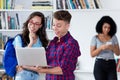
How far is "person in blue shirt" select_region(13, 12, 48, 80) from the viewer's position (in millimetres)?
2240

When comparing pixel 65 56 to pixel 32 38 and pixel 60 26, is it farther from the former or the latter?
pixel 32 38

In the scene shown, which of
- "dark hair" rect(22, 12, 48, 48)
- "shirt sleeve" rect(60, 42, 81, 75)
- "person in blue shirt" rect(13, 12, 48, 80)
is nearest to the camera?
"shirt sleeve" rect(60, 42, 81, 75)

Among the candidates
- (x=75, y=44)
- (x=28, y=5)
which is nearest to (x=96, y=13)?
(x=28, y=5)

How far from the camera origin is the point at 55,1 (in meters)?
4.23

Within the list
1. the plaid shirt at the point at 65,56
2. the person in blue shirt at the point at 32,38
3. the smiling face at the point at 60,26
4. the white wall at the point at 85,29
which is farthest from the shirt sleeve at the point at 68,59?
the white wall at the point at 85,29

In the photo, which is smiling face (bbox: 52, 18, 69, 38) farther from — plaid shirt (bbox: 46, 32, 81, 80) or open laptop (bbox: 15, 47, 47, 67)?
open laptop (bbox: 15, 47, 47, 67)

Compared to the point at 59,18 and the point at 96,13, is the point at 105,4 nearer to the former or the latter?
the point at 96,13

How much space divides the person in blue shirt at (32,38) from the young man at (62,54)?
0.31 metres

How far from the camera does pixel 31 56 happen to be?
82.3 inches

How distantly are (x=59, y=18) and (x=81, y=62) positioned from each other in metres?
2.54

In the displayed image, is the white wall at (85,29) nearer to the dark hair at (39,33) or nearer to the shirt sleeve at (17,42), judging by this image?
the dark hair at (39,33)

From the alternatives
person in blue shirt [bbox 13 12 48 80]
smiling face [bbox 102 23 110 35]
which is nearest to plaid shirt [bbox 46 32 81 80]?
person in blue shirt [bbox 13 12 48 80]

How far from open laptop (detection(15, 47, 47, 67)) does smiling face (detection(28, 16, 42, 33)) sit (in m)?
0.29

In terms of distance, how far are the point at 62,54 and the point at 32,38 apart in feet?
1.69
